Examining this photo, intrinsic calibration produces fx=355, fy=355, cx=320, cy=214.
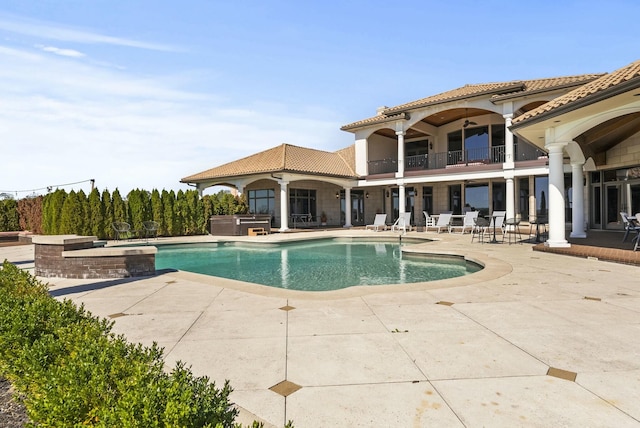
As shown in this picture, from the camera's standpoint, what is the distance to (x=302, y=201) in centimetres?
2319

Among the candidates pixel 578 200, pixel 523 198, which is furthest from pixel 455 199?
pixel 578 200

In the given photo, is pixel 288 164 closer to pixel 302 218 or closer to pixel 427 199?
pixel 302 218

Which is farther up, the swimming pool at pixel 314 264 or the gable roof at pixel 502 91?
the gable roof at pixel 502 91

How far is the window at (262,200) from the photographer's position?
23250 millimetres

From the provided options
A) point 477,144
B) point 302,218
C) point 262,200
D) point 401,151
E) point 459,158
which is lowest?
point 302,218

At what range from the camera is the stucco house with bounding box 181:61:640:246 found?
9.30 metres

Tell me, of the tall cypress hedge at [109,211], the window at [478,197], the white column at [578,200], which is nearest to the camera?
the white column at [578,200]

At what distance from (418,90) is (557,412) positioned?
73.0 ft

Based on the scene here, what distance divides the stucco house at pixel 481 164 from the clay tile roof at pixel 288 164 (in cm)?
10

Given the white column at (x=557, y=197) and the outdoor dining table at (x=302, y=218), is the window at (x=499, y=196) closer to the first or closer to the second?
the white column at (x=557, y=197)

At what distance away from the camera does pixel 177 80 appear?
11.4m

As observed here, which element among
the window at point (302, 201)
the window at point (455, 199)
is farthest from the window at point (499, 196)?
the window at point (302, 201)

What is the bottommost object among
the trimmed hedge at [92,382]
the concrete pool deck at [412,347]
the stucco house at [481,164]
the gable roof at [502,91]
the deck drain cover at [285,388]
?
the deck drain cover at [285,388]

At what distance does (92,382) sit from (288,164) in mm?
18285
